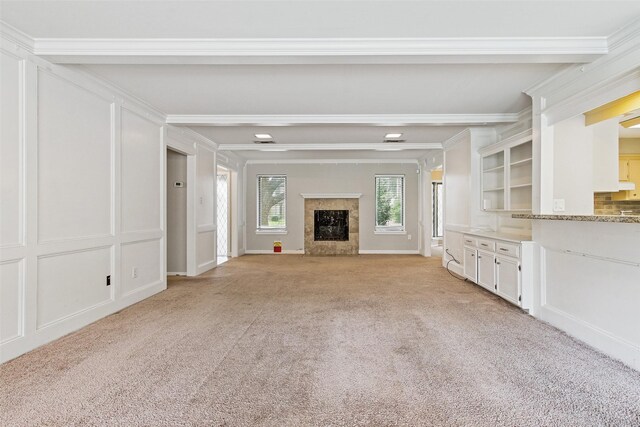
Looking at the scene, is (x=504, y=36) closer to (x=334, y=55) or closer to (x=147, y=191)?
(x=334, y=55)

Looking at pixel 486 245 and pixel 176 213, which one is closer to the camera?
pixel 486 245

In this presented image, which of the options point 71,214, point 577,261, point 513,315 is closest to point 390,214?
point 513,315

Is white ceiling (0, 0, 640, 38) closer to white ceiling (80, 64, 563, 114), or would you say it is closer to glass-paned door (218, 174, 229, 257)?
white ceiling (80, 64, 563, 114)

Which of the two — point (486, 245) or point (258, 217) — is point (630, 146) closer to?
point (486, 245)

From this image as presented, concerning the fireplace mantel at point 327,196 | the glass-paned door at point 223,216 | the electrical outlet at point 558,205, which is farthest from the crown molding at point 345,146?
the electrical outlet at point 558,205

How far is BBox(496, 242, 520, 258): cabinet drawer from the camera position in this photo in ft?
11.8

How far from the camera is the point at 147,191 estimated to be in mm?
4305

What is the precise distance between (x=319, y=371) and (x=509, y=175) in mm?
3739

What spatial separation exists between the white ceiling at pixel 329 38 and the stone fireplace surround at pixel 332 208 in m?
4.71

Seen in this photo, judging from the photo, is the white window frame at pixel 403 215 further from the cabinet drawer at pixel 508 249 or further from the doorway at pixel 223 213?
the cabinet drawer at pixel 508 249

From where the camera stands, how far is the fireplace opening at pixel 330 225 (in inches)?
350

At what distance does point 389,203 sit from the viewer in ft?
29.3

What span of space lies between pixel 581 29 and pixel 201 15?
9.00ft

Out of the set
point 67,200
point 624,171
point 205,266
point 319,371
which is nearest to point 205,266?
point 205,266
